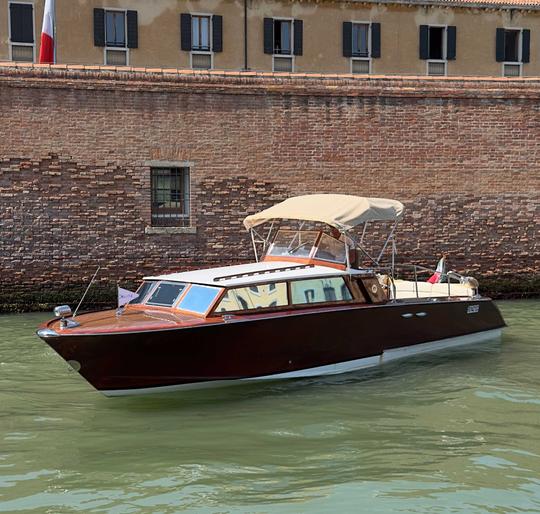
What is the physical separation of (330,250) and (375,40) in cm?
1408

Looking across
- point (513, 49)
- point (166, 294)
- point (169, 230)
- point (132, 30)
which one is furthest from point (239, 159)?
point (513, 49)

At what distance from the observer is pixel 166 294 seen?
9.05 m

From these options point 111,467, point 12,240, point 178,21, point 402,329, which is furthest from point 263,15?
point 111,467

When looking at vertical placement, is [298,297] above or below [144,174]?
below

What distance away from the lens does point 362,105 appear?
14.4 metres

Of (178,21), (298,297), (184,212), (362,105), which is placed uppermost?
(178,21)

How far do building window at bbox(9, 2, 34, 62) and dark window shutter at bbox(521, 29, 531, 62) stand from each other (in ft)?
44.2

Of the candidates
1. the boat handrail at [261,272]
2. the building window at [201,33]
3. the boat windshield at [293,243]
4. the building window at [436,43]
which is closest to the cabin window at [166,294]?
the boat handrail at [261,272]

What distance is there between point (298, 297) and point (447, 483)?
3394 millimetres

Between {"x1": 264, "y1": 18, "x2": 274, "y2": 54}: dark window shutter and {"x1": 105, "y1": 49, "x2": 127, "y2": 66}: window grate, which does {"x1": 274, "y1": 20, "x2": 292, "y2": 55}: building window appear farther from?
{"x1": 105, "y1": 49, "x2": 127, "y2": 66}: window grate

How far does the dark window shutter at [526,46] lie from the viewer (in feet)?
77.4

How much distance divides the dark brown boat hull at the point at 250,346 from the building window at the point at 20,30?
14.9 meters

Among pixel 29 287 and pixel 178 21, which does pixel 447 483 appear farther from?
pixel 178 21

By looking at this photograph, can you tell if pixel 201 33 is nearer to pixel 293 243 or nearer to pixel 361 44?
pixel 361 44
